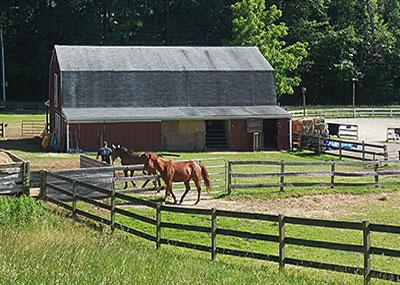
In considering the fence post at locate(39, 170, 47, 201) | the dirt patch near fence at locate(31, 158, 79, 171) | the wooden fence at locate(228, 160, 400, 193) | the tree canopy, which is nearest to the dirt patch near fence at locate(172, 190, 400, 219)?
the wooden fence at locate(228, 160, 400, 193)

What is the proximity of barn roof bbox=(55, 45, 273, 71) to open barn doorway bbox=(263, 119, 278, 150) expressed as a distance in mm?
3851

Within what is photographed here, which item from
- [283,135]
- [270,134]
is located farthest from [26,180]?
[270,134]

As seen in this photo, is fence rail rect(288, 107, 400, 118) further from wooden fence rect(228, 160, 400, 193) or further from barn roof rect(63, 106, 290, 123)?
wooden fence rect(228, 160, 400, 193)

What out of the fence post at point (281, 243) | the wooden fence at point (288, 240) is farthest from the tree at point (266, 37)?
the fence post at point (281, 243)

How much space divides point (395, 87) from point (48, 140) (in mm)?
41445

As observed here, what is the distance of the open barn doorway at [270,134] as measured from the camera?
132 feet

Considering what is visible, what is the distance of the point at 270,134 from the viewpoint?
40.7 metres

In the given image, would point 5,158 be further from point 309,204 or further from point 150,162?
point 309,204

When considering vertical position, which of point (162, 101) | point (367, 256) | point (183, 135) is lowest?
point (367, 256)

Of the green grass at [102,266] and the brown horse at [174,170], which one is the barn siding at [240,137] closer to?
the brown horse at [174,170]

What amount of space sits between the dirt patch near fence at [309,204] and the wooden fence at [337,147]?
9941 millimetres

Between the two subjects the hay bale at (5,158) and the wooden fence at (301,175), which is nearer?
the wooden fence at (301,175)

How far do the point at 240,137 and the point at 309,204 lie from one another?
1814cm

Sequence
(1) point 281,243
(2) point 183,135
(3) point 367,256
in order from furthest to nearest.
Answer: (2) point 183,135, (1) point 281,243, (3) point 367,256
